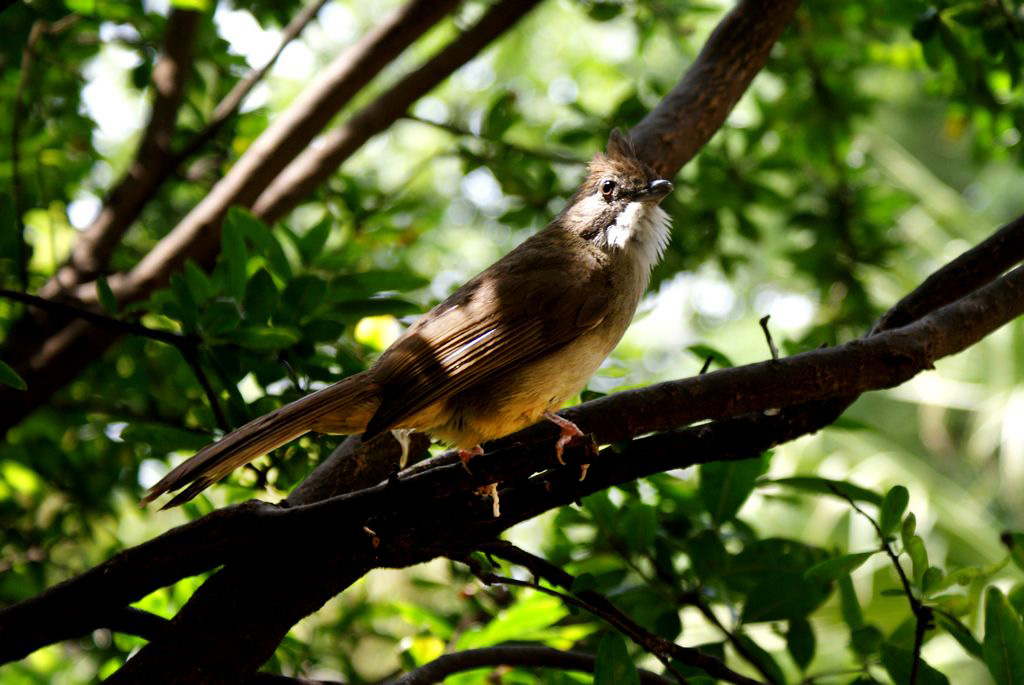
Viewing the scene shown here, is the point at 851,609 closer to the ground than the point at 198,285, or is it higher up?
closer to the ground

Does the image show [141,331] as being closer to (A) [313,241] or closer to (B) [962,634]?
(A) [313,241]

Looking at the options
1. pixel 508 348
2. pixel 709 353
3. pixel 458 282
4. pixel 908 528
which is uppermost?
pixel 458 282

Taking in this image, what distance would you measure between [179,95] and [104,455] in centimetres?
174

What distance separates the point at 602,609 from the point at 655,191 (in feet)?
5.47

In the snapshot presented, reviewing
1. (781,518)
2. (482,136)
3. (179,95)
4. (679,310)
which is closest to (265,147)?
(179,95)

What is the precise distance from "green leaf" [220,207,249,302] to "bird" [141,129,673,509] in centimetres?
48

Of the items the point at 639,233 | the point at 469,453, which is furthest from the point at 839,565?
the point at 639,233

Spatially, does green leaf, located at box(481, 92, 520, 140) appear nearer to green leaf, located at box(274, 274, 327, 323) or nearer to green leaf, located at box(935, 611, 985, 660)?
green leaf, located at box(274, 274, 327, 323)

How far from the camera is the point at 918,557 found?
2490mm

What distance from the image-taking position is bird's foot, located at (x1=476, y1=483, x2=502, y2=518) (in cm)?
238

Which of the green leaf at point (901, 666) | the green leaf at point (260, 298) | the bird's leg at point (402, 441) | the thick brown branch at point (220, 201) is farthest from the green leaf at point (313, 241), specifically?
the green leaf at point (901, 666)

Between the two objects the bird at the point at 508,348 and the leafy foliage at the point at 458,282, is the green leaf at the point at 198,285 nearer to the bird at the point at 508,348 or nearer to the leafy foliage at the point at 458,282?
the leafy foliage at the point at 458,282

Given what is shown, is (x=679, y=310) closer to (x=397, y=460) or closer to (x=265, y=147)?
(x=265, y=147)

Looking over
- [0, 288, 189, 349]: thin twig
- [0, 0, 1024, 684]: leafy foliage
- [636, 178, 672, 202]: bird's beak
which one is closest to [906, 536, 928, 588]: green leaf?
[0, 0, 1024, 684]: leafy foliage
